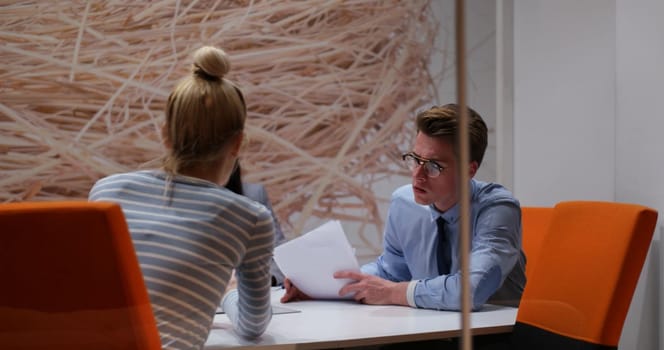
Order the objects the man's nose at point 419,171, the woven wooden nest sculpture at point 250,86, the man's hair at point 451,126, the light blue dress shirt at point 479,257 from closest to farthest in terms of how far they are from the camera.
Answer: the man's hair at point 451,126 → the light blue dress shirt at point 479,257 → the man's nose at point 419,171 → the woven wooden nest sculpture at point 250,86

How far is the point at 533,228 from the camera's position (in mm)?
1682

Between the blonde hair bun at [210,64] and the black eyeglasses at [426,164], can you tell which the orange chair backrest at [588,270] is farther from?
the blonde hair bun at [210,64]

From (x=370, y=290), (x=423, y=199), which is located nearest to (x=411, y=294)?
(x=370, y=290)

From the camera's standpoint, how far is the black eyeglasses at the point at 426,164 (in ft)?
5.10

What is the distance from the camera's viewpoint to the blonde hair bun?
127 cm

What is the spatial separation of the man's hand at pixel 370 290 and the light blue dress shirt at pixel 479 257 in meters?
0.03

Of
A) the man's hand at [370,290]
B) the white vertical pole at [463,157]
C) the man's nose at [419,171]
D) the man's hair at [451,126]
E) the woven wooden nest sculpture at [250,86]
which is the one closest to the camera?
the white vertical pole at [463,157]

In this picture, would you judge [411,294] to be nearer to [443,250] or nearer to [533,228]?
[443,250]

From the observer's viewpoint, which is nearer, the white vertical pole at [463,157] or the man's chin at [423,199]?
the white vertical pole at [463,157]

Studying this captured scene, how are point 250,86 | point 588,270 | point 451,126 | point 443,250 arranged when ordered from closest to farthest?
point 451,126, point 588,270, point 443,250, point 250,86

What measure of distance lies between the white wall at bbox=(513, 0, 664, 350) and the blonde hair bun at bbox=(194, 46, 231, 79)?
2.11ft

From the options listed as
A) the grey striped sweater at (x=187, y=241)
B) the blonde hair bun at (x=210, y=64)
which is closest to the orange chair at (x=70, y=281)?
the grey striped sweater at (x=187, y=241)

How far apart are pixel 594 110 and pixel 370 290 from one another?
60cm

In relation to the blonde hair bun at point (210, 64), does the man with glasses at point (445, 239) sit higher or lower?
lower
